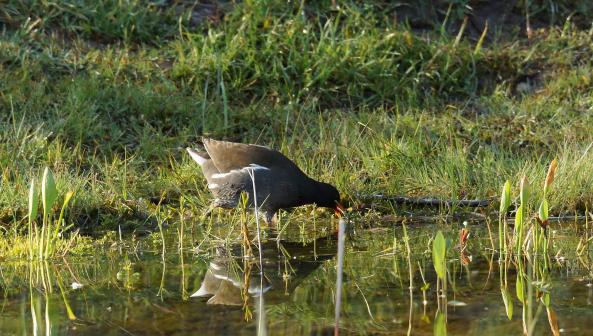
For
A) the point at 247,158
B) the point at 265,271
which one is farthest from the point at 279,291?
the point at 247,158

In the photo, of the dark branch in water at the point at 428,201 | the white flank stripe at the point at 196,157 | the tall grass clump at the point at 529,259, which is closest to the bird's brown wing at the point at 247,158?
the white flank stripe at the point at 196,157

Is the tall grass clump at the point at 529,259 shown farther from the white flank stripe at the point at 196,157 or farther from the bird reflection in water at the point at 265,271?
the white flank stripe at the point at 196,157

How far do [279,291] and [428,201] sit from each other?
86.0 inches

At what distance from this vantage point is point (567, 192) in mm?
7117

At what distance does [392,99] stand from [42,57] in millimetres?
3058

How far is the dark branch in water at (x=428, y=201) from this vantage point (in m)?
7.20

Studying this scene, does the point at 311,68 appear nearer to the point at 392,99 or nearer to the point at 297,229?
the point at 392,99

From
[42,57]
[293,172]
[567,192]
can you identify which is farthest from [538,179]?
[42,57]

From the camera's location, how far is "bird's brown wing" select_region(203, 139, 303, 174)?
288 inches

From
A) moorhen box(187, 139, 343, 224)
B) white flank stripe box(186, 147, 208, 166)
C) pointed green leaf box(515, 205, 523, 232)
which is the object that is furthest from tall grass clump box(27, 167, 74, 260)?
pointed green leaf box(515, 205, 523, 232)

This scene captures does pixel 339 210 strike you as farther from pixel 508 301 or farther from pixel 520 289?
pixel 508 301

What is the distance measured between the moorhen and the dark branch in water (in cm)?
33

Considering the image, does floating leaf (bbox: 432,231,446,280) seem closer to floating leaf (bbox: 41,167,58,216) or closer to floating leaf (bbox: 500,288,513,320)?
floating leaf (bbox: 500,288,513,320)

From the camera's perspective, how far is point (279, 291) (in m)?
5.36
